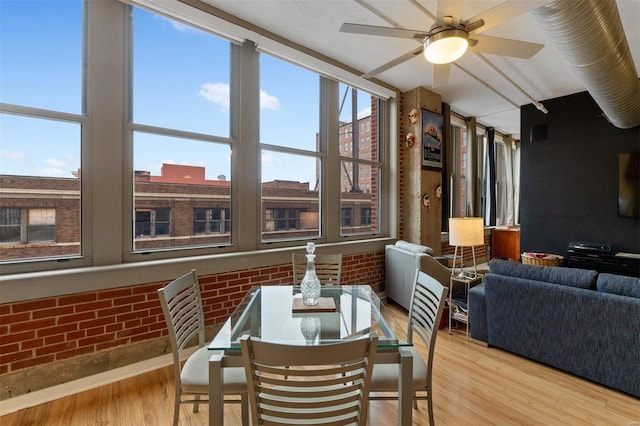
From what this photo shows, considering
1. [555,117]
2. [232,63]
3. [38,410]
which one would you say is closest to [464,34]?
[232,63]

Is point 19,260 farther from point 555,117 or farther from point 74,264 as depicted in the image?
point 555,117

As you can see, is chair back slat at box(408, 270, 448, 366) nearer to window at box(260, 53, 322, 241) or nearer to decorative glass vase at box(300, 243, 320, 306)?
decorative glass vase at box(300, 243, 320, 306)

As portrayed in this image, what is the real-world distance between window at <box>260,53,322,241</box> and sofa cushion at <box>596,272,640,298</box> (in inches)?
103

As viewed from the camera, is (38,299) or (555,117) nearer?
(38,299)

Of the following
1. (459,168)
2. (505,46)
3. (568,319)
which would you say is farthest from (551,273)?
(459,168)

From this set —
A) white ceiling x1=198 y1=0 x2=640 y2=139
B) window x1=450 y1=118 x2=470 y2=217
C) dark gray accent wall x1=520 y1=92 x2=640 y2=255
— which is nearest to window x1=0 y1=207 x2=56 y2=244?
white ceiling x1=198 y1=0 x2=640 y2=139

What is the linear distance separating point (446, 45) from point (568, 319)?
2173 mm

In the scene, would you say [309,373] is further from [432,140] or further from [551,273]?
[432,140]

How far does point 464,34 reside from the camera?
75.0 inches

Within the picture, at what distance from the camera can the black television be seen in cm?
401

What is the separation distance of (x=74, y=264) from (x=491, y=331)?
345 cm

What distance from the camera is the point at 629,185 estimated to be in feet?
13.3

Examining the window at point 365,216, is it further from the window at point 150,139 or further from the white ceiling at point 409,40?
the white ceiling at point 409,40

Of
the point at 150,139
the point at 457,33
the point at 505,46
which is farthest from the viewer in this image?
the point at 150,139
